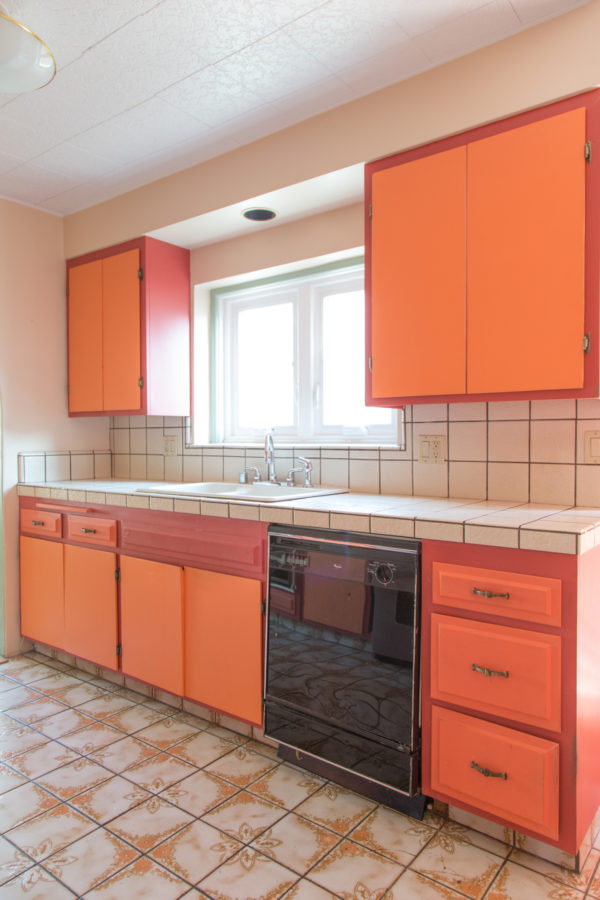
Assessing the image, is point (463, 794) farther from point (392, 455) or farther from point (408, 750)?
point (392, 455)

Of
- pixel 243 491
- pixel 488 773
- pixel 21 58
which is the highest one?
pixel 21 58

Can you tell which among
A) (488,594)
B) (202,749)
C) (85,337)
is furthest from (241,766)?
(85,337)

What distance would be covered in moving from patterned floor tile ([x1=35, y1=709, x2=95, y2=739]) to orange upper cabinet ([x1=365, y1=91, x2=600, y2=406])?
172 cm

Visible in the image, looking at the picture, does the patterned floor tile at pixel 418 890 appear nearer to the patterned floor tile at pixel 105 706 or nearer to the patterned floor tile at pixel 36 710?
the patterned floor tile at pixel 105 706

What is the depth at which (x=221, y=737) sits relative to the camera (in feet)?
7.24

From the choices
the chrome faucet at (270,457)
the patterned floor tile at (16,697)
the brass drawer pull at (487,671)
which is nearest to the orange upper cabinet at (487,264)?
the chrome faucet at (270,457)

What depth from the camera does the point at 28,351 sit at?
125 inches

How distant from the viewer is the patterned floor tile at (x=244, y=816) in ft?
5.46

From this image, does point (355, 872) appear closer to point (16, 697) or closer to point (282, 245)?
point (16, 697)

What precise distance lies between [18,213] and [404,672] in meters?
3.02

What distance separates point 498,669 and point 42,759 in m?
1.61

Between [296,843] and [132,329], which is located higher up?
[132,329]

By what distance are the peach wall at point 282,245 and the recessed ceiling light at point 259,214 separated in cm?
13

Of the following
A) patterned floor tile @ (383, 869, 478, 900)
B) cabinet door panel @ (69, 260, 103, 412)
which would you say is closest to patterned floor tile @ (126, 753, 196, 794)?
patterned floor tile @ (383, 869, 478, 900)
